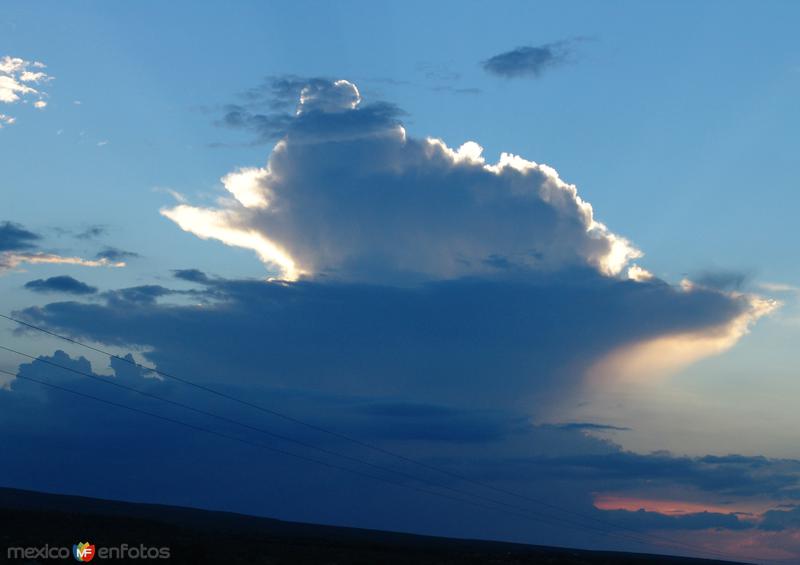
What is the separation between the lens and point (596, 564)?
441 ft

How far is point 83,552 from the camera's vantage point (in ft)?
275

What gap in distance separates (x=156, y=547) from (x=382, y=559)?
38.9 meters

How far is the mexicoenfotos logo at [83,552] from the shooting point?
8256cm

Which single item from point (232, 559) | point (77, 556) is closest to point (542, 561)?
point (232, 559)

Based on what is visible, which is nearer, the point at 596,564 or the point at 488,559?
the point at 488,559

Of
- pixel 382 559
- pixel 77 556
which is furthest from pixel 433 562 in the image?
pixel 77 556

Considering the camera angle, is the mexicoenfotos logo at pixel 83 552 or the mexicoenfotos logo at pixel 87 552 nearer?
the mexicoenfotos logo at pixel 87 552

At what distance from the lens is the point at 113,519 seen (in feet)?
454

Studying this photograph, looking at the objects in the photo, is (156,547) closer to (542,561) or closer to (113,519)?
(113,519)

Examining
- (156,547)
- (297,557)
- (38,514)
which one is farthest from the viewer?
(38,514)

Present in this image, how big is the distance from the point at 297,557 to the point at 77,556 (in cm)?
3115

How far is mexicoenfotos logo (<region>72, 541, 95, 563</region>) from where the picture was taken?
82562 mm

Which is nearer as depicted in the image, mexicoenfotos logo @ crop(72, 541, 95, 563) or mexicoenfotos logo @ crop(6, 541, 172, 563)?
mexicoenfotos logo @ crop(6, 541, 172, 563)

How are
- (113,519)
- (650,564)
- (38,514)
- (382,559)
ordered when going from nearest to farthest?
(382,559) → (38,514) → (113,519) → (650,564)
